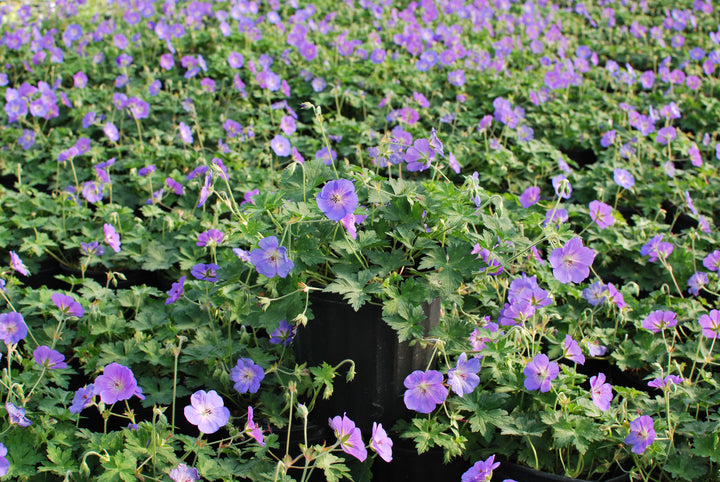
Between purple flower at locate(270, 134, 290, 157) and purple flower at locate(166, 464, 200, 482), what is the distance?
1.97 metres

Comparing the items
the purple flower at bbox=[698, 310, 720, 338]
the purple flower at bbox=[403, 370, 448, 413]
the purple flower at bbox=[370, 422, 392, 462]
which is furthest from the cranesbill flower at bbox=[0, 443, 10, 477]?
the purple flower at bbox=[698, 310, 720, 338]

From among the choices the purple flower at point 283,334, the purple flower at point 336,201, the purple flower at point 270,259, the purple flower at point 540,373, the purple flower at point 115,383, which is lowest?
the purple flower at point 283,334

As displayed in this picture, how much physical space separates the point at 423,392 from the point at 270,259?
0.50m

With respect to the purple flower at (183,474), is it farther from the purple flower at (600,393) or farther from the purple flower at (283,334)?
the purple flower at (600,393)

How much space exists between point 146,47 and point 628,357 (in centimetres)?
384

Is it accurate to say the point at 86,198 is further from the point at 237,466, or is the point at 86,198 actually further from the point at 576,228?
the point at 576,228

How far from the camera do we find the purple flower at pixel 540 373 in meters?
1.65

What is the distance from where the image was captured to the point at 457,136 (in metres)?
3.52

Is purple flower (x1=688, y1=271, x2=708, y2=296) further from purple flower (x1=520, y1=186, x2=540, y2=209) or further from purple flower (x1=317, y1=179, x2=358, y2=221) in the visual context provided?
purple flower (x1=317, y1=179, x2=358, y2=221)

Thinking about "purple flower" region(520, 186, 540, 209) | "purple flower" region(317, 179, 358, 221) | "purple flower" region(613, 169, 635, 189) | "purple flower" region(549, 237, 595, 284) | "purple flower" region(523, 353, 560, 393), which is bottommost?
"purple flower" region(613, 169, 635, 189)

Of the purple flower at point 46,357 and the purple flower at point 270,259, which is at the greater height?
the purple flower at point 270,259

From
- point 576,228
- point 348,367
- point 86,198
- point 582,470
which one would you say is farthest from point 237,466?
point 576,228

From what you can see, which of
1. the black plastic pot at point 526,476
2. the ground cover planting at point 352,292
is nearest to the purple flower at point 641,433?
the ground cover planting at point 352,292

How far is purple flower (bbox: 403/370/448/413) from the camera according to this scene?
1593 millimetres
